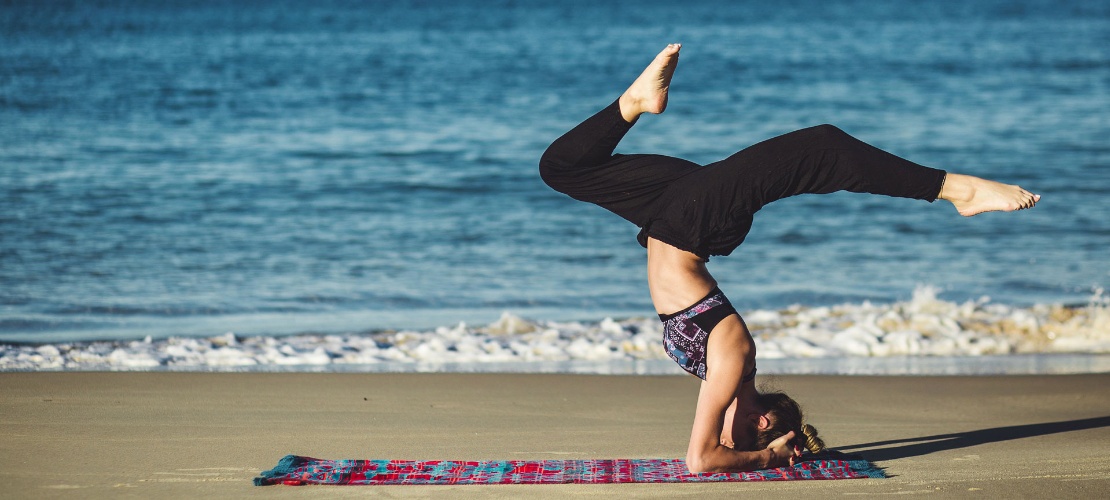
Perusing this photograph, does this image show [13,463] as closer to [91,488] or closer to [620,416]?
[91,488]

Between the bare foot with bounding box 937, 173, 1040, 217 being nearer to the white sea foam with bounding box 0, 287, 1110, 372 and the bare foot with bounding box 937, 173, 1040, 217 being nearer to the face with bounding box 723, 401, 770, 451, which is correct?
the face with bounding box 723, 401, 770, 451

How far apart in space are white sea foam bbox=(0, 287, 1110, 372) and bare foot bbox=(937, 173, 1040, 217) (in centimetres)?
325

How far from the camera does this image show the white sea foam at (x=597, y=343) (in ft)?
22.7

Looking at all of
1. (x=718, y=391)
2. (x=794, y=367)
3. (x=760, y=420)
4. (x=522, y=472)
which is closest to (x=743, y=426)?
(x=760, y=420)

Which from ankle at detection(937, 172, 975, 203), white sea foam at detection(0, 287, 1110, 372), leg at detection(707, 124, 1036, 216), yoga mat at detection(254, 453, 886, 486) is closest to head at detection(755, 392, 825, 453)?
yoga mat at detection(254, 453, 886, 486)

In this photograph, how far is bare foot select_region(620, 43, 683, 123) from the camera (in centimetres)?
391

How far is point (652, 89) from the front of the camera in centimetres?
396

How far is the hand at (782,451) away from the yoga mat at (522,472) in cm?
6

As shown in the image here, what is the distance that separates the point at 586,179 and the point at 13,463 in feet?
8.54

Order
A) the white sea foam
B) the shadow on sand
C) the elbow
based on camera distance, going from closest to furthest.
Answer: the elbow, the shadow on sand, the white sea foam

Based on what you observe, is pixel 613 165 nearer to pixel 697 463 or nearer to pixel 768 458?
pixel 697 463

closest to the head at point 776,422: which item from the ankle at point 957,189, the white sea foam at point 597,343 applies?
the ankle at point 957,189

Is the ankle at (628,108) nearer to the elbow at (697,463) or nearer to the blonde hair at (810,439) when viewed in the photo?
the elbow at (697,463)

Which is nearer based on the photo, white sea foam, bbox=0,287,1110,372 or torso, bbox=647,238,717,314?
torso, bbox=647,238,717,314
